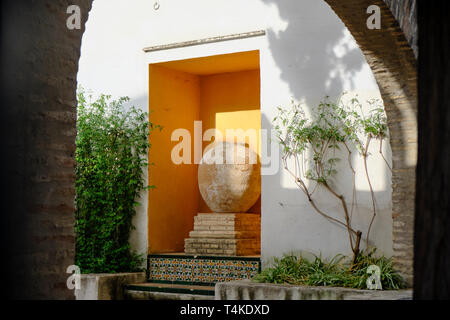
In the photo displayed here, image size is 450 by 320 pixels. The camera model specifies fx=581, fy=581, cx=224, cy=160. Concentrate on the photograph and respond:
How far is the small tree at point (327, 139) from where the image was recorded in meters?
6.86

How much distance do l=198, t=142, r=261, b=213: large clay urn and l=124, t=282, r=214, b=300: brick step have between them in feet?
4.14

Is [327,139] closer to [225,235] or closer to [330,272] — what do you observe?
[330,272]

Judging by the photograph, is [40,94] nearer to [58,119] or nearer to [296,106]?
[58,119]

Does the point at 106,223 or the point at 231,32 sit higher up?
the point at 231,32

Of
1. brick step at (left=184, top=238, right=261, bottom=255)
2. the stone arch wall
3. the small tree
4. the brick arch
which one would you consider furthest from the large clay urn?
the stone arch wall

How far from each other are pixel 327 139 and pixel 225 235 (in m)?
1.97

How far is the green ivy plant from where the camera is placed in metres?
8.41

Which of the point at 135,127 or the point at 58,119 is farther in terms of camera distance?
the point at 135,127

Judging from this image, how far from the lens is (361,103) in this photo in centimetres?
699

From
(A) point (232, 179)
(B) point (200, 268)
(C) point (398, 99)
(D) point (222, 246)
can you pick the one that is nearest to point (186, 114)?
(A) point (232, 179)

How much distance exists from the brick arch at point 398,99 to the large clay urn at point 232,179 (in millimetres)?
2596

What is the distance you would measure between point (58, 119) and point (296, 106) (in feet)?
15.9

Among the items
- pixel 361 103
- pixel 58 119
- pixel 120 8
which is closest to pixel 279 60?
pixel 361 103
